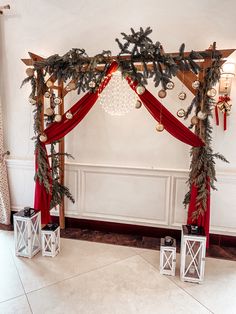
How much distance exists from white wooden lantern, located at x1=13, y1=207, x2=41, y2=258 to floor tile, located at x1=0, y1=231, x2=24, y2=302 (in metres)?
0.16

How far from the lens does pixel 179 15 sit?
9.89 ft

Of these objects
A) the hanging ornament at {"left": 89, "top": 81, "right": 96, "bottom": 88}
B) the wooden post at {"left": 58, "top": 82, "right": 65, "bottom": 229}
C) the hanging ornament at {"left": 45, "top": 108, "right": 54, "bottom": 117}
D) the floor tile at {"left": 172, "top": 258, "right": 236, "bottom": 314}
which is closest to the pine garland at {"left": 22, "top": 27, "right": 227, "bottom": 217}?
the hanging ornament at {"left": 89, "top": 81, "right": 96, "bottom": 88}

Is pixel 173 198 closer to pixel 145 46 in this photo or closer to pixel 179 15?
pixel 145 46

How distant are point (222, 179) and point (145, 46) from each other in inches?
73.8

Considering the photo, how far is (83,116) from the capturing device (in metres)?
2.75

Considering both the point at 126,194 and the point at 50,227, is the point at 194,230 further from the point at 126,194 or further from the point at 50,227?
the point at 50,227

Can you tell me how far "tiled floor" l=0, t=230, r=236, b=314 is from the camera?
2.09 meters

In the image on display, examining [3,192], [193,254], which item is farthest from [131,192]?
[3,192]

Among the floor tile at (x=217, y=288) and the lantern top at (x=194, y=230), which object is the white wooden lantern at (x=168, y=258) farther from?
the lantern top at (x=194, y=230)

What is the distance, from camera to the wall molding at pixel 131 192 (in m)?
3.15

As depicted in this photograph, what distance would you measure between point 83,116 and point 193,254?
1.89 metres

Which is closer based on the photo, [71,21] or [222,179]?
[222,179]

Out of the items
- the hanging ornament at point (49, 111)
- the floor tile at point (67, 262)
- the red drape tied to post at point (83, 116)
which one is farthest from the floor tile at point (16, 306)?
the hanging ornament at point (49, 111)

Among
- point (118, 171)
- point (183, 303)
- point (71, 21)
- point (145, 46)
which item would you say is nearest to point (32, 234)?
point (118, 171)
